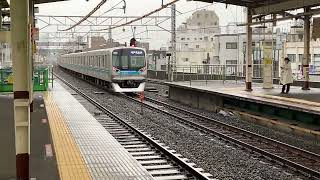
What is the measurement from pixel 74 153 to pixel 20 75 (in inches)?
124

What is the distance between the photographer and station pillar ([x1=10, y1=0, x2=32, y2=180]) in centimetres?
565

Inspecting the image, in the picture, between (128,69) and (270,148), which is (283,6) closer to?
(270,148)

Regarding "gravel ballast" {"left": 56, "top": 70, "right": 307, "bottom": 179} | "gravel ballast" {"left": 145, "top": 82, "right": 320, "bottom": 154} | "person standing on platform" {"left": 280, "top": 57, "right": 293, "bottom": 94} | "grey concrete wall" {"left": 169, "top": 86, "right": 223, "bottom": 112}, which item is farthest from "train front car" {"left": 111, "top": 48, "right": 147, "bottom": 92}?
"person standing on platform" {"left": 280, "top": 57, "right": 293, "bottom": 94}

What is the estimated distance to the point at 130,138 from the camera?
38.0 ft

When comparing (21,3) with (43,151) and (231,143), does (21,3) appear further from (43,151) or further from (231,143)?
(231,143)

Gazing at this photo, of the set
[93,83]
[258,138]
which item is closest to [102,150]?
[258,138]

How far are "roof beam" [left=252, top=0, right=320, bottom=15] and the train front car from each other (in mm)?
7550

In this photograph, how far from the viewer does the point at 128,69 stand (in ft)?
77.3

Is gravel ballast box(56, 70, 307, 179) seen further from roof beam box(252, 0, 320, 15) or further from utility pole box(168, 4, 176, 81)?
utility pole box(168, 4, 176, 81)

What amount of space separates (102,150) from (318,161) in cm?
421

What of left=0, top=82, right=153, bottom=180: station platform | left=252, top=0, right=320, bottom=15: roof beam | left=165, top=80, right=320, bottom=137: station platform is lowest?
left=0, top=82, right=153, bottom=180: station platform

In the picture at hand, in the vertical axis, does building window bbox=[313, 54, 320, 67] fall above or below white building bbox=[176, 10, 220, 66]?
below

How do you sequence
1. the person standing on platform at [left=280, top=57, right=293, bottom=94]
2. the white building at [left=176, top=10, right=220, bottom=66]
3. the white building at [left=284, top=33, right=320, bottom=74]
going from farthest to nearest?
the white building at [left=176, top=10, right=220, bottom=66] < the white building at [left=284, top=33, right=320, bottom=74] < the person standing on platform at [left=280, top=57, right=293, bottom=94]

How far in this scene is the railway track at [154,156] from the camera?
7.71 meters
